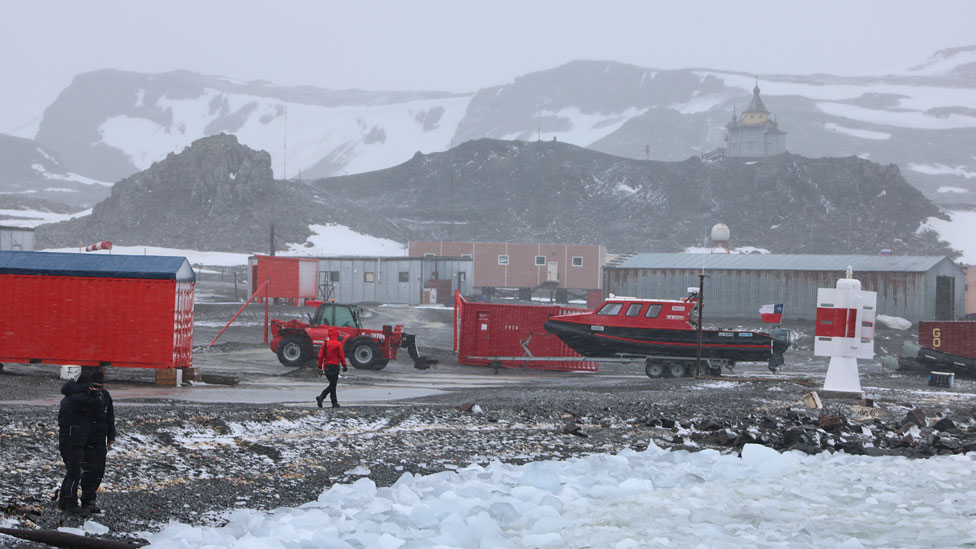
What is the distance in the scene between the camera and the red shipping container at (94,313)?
1948 centimetres

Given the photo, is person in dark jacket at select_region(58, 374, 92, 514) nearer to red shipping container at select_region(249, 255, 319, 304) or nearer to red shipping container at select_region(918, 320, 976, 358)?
red shipping container at select_region(918, 320, 976, 358)

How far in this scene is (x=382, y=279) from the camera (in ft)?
188

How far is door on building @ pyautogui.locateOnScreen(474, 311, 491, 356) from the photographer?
2759 cm

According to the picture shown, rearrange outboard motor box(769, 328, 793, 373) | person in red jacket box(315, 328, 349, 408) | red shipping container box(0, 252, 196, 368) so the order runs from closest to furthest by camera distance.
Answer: person in red jacket box(315, 328, 349, 408) → red shipping container box(0, 252, 196, 368) → outboard motor box(769, 328, 793, 373)

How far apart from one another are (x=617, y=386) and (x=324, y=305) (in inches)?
316

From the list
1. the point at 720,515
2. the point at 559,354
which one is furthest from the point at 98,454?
the point at 559,354

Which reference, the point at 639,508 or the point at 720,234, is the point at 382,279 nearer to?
the point at 720,234

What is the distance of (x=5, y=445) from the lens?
415 inches

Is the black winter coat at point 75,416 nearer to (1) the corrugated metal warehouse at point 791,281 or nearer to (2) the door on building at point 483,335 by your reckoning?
(2) the door on building at point 483,335

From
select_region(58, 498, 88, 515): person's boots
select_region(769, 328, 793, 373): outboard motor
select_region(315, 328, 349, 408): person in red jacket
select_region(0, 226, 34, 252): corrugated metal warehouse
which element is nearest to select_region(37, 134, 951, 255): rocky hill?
select_region(0, 226, 34, 252): corrugated metal warehouse

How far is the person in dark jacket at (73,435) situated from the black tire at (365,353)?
16358 millimetres

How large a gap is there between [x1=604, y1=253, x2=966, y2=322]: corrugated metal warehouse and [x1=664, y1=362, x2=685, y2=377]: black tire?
70.2ft

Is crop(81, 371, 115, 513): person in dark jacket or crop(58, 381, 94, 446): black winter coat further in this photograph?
crop(81, 371, 115, 513): person in dark jacket

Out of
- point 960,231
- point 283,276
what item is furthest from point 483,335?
point 960,231
